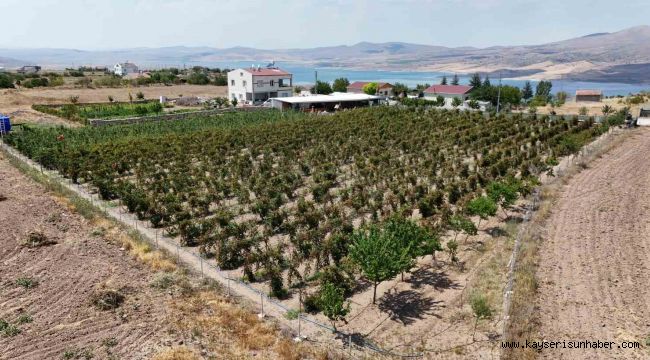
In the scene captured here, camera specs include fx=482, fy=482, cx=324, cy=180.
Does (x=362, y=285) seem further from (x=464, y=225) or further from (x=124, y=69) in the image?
(x=124, y=69)

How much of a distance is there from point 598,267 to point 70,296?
53.7ft

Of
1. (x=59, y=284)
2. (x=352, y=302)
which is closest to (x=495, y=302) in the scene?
(x=352, y=302)

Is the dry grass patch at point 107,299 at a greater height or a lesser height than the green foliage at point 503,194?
lesser

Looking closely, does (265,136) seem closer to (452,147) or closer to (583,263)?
(452,147)

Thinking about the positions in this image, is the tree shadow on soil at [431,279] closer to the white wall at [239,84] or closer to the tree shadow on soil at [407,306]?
the tree shadow on soil at [407,306]

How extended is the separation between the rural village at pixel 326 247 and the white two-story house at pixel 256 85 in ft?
91.6

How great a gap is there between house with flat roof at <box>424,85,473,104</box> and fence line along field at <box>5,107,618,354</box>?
21.4m

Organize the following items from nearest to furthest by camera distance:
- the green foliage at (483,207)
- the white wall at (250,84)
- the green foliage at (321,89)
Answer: the green foliage at (483,207) → the white wall at (250,84) → the green foliage at (321,89)

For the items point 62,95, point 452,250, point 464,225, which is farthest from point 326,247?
point 62,95

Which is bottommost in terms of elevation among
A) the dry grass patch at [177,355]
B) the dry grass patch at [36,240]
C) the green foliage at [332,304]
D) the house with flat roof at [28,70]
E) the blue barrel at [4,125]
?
the dry grass patch at [177,355]

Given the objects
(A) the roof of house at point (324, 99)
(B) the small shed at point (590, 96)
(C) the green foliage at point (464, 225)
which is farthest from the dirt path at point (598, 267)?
(B) the small shed at point (590, 96)

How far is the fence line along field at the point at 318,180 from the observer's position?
15.3 m

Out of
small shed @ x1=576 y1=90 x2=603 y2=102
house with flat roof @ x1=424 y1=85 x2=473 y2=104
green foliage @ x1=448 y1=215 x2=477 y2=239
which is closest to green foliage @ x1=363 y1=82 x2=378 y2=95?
house with flat roof @ x1=424 y1=85 x2=473 y2=104

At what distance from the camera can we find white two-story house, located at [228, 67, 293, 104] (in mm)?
63688
